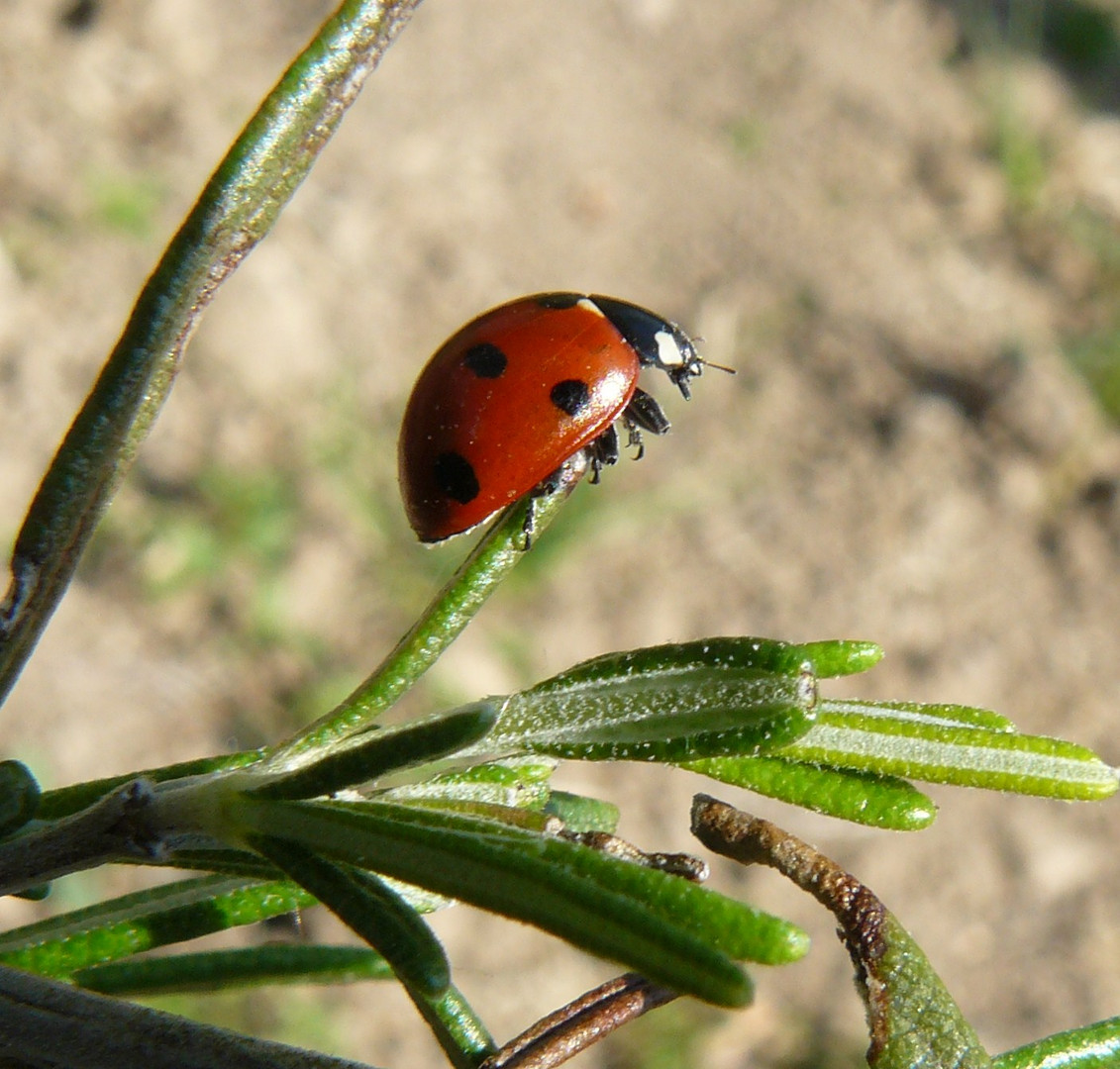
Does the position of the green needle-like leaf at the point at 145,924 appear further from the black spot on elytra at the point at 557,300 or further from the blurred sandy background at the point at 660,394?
the blurred sandy background at the point at 660,394

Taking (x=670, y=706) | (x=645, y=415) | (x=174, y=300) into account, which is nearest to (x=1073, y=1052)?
(x=670, y=706)

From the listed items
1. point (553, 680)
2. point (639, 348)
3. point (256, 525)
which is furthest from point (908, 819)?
point (256, 525)

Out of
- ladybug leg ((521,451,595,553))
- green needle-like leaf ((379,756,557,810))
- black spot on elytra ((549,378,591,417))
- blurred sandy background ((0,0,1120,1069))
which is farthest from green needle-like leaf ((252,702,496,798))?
blurred sandy background ((0,0,1120,1069))

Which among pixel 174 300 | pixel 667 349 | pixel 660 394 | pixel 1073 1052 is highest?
pixel 660 394

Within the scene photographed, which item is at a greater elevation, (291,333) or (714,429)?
(291,333)

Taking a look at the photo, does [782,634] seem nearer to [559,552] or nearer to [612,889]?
[559,552]

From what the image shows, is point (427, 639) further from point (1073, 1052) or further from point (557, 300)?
point (557, 300)

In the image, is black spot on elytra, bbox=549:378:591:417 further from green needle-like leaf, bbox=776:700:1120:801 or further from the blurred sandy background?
the blurred sandy background
